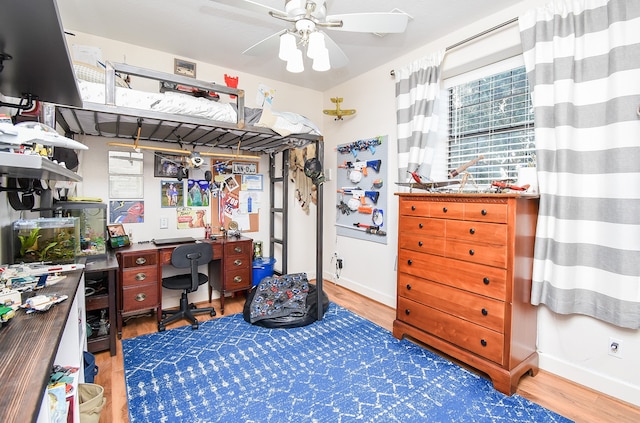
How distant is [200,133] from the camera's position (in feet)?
9.99

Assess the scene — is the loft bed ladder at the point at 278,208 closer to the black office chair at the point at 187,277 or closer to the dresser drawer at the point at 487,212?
the black office chair at the point at 187,277

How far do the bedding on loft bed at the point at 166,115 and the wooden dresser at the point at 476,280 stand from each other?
1.43 m

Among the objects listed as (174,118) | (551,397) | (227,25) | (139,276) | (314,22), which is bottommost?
(551,397)

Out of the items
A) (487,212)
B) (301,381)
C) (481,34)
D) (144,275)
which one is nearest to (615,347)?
(487,212)

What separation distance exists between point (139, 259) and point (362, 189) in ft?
8.08

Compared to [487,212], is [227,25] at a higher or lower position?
higher

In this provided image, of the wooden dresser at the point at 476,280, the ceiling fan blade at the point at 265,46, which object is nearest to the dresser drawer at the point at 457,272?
the wooden dresser at the point at 476,280

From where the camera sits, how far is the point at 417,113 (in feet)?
9.63

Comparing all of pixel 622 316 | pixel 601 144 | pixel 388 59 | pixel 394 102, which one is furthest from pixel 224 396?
pixel 388 59

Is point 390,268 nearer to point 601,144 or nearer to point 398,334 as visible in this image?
point 398,334

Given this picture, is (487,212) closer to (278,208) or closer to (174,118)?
(174,118)

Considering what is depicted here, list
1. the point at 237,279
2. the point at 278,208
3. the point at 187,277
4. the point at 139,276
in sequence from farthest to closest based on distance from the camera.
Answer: the point at 278,208, the point at 237,279, the point at 187,277, the point at 139,276

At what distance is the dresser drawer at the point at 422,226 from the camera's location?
238 cm

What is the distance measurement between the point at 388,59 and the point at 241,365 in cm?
327
